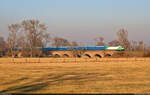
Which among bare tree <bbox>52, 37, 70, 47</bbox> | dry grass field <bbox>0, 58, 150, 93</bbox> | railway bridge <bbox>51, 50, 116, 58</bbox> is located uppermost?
bare tree <bbox>52, 37, 70, 47</bbox>

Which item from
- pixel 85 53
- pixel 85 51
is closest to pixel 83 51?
pixel 85 51

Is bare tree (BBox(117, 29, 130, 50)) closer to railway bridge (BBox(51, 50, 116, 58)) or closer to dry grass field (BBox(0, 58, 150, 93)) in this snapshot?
railway bridge (BBox(51, 50, 116, 58))

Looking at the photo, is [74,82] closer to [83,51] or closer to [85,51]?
[83,51]

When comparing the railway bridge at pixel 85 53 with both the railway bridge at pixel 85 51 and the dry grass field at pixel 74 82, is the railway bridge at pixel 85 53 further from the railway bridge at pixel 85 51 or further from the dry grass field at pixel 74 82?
the dry grass field at pixel 74 82

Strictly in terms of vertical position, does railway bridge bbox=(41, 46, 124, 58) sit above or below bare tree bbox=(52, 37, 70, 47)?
below

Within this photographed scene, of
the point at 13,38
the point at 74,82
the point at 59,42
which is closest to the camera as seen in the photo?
the point at 74,82

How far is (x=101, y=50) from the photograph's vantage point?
83.6 m

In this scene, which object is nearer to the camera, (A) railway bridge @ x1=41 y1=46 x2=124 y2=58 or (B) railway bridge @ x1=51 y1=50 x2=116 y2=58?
(A) railway bridge @ x1=41 y1=46 x2=124 y2=58

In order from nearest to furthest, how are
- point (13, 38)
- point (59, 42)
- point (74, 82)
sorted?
1. point (74, 82)
2. point (13, 38)
3. point (59, 42)

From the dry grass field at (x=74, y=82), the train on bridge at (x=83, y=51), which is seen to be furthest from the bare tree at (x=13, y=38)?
the dry grass field at (x=74, y=82)

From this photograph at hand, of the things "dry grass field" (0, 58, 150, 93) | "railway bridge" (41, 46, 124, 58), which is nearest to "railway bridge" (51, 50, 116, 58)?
"railway bridge" (41, 46, 124, 58)

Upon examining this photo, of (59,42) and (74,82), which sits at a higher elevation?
(59,42)

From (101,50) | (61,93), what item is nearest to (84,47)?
(101,50)

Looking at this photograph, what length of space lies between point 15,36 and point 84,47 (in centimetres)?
2593
